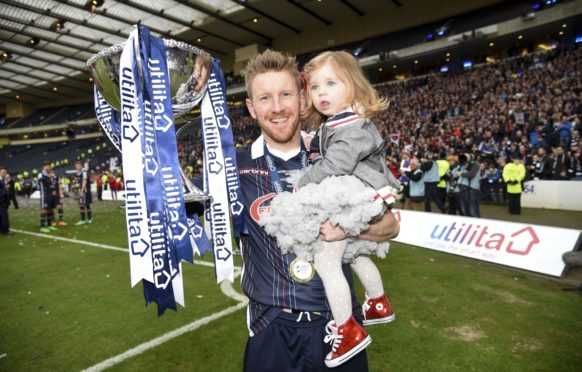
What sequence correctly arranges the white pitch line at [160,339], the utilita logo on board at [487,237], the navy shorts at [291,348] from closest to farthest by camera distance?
the navy shorts at [291,348] → the white pitch line at [160,339] → the utilita logo on board at [487,237]

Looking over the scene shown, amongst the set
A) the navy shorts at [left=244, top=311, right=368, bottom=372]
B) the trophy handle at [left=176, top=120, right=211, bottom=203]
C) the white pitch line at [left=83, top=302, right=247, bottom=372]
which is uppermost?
the trophy handle at [left=176, top=120, right=211, bottom=203]

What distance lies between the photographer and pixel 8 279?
6.89 m

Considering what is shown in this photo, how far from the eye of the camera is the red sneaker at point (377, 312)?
86.2 inches

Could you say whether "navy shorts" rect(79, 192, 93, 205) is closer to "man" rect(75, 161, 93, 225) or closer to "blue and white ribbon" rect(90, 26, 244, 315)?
"man" rect(75, 161, 93, 225)

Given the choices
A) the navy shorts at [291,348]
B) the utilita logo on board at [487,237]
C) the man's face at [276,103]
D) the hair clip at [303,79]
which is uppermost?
the hair clip at [303,79]

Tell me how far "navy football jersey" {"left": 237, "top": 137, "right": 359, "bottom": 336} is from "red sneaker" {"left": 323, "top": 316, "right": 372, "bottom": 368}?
136 mm

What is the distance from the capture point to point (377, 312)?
86.8 inches

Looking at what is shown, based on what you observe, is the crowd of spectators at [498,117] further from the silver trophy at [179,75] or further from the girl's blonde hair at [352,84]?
the silver trophy at [179,75]

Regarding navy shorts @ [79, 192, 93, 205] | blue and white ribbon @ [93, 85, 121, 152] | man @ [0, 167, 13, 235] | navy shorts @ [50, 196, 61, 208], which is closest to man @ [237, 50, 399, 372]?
blue and white ribbon @ [93, 85, 121, 152]

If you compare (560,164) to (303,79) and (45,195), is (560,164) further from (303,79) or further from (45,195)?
(45,195)

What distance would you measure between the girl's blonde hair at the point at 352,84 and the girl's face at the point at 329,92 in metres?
0.02

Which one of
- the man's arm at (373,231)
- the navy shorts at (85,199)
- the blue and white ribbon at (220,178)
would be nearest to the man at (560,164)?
the man's arm at (373,231)

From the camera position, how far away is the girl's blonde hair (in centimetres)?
220

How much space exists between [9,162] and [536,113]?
65953mm
